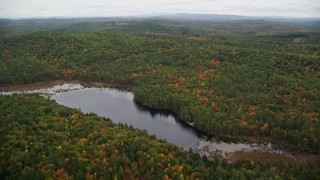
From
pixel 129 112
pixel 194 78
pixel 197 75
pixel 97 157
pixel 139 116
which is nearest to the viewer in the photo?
pixel 97 157

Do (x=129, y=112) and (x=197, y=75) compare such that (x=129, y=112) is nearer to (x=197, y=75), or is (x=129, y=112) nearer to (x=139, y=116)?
(x=139, y=116)

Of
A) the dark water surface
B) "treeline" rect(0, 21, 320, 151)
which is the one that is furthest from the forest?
the dark water surface

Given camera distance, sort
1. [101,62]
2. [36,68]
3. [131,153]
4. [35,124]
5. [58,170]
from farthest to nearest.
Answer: [101,62], [36,68], [35,124], [131,153], [58,170]

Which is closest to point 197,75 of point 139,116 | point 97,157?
point 139,116

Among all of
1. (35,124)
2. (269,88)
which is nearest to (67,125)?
(35,124)

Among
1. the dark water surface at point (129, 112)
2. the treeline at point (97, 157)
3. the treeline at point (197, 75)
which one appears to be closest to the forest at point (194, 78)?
the treeline at point (197, 75)

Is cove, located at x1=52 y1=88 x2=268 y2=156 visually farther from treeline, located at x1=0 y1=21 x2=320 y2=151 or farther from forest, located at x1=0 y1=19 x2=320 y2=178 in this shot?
treeline, located at x1=0 y1=21 x2=320 y2=151

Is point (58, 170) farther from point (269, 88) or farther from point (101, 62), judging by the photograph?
point (101, 62)
